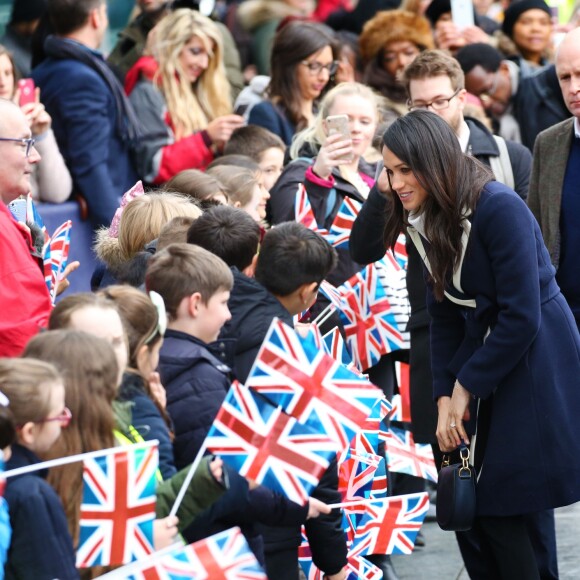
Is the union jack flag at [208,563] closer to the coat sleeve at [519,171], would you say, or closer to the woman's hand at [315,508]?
the woman's hand at [315,508]

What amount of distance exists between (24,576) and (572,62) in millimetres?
3220

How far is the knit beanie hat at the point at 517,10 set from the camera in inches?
404

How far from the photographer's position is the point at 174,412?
4.14 metres

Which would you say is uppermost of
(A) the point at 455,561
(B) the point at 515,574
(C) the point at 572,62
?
(C) the point at 572,62

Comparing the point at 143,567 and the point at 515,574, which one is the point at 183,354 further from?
the point at 515,574

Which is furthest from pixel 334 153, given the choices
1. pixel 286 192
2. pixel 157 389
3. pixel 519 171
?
pixel 157 389

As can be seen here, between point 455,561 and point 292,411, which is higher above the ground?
point 292,411

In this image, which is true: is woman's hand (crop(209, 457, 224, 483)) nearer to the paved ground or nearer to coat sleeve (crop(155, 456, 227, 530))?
coat sleeve (crop(155, 456, 227, 530))

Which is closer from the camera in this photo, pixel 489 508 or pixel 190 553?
pixel 190 553

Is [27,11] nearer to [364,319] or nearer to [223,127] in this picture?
[223,127]

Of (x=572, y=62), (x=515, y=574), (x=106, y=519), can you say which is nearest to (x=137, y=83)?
(x=572, y=62)

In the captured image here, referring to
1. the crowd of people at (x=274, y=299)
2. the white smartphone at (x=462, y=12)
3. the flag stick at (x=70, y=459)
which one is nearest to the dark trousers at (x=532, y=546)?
the crowd of people at (x=274, y=299)

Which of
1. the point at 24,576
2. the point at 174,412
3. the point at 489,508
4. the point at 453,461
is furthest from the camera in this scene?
the point at 453,461

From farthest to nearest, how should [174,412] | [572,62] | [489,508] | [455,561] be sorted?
[455,561] → [572,62] → [489,508] → [174,412]
